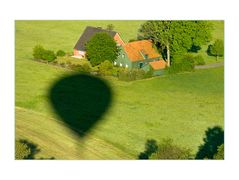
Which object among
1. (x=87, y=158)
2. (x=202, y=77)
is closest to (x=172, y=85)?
(x=202, y=77)

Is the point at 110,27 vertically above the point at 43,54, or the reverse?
the point at 110,27

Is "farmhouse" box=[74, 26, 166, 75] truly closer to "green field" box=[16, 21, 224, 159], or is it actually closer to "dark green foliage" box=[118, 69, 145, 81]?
"dark green foliage" box=[118, 69, 145, 81]

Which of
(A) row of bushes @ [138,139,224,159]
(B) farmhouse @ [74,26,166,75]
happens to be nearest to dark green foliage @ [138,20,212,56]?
(B) farmhouse @ [74,26,166,75]

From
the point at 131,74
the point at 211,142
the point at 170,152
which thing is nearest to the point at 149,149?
the point at 170,152

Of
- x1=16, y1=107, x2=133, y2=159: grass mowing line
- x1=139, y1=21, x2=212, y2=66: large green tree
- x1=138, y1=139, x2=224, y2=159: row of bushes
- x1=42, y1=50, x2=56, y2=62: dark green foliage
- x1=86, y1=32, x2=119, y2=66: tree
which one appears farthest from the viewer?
x1=42, y1=50, x2=56, y2=62: dark green foliage

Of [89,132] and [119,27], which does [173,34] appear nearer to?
[119,27]

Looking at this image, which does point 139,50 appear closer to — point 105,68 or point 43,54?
point 105,68
